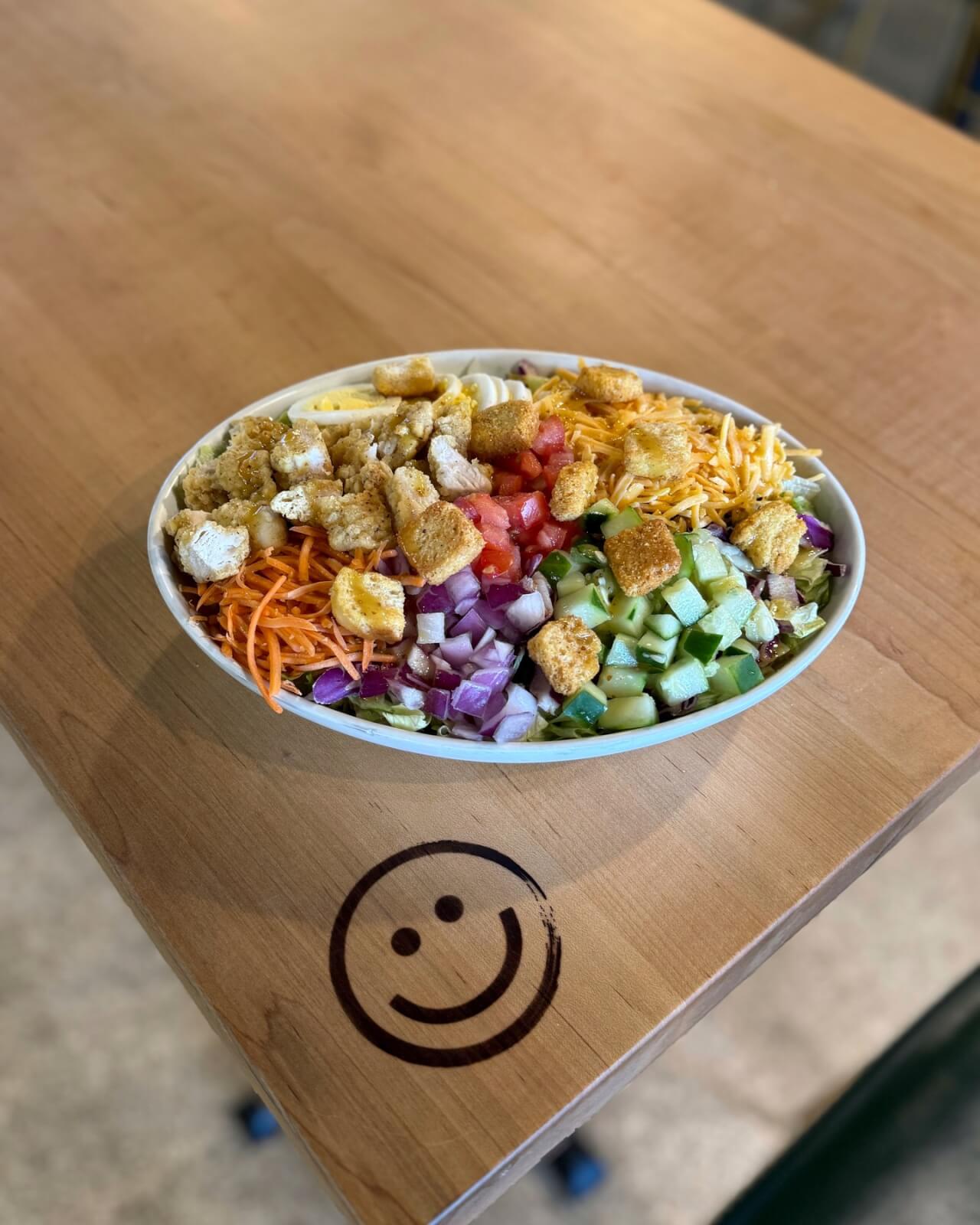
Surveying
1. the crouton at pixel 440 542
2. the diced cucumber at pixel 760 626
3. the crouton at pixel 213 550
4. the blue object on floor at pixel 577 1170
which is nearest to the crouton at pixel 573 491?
the crouton at pixel 440 542

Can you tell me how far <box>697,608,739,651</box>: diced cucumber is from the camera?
1025mm

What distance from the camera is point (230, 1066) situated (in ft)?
5.85

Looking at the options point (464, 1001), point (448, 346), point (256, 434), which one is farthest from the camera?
point (448, 346)

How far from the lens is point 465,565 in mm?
1017

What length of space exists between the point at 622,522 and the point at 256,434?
1.38ft

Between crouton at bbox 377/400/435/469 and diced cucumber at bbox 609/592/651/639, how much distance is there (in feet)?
0.92

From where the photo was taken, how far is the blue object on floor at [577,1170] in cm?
167

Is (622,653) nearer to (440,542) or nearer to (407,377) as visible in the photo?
(440,542)

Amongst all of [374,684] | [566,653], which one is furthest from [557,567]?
[374,684]

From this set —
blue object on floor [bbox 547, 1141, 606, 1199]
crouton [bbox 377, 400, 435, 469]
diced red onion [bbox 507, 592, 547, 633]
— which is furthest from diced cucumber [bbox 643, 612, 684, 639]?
blue object on floor [bbox 547, 1141, 606, 1199]

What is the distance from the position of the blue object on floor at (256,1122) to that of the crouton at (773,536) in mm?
1261

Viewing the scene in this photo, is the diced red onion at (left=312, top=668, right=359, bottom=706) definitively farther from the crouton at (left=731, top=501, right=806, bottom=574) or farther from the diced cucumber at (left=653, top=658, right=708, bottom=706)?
the crouton at (left=731, top=501, right=806, bottom=574)

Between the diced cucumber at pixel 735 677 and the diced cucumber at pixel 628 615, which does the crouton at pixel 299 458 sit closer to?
the diced cucumber at pixel 628 615

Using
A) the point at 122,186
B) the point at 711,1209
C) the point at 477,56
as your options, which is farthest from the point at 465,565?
the point at 477,56
